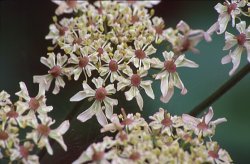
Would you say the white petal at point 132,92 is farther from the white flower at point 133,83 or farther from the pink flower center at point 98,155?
the pink flower center at point 98,155

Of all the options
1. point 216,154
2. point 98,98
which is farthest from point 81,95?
point 216,154

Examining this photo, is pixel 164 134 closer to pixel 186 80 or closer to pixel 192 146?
pixel 192 146

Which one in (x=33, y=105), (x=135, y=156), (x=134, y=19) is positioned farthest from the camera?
(x=134, y=19)

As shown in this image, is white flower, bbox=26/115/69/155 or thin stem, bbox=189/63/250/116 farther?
thin stem, bbox=189/63/250/116

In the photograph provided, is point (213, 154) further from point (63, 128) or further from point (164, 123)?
point (63, 128)

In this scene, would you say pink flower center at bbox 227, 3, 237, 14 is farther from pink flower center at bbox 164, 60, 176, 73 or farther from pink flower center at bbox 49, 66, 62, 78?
pink flower center at bbox 49, 66, 62, 78

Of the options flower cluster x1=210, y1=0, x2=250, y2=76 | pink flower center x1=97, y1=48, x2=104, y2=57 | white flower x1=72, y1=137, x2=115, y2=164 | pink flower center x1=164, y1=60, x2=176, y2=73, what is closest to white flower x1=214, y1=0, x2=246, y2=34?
flower cluster x1=210, y1=0, x2=250, y2=76
